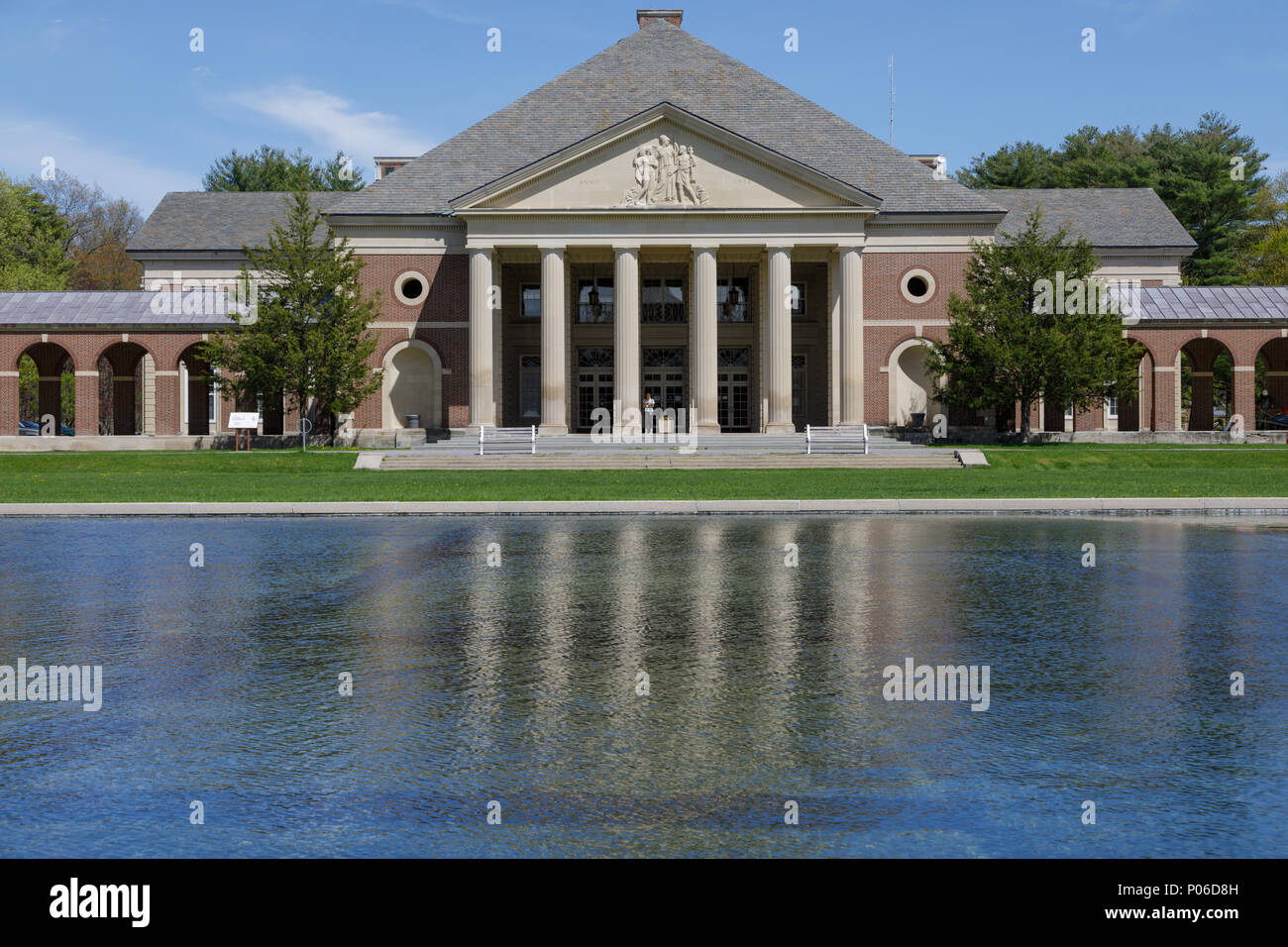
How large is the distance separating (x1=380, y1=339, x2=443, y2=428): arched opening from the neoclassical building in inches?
3.1

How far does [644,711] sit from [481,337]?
41890 mm

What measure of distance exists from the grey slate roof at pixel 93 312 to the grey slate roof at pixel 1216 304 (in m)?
41.4

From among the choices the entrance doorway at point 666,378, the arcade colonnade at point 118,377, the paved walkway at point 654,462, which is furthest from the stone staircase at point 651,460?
the entrance doorway at point 666,378

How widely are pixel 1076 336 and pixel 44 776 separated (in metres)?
41.9

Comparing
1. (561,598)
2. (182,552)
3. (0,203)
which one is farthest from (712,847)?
(0,203)

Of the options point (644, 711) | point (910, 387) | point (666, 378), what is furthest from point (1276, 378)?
point (644, 711)

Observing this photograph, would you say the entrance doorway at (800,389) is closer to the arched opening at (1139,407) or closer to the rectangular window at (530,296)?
the rectangular window at (530,296)

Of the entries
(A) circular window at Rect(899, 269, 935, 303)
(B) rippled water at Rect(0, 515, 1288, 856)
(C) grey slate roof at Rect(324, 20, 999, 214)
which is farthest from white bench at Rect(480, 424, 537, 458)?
(B) rippled water at Rect(0, 515, 1288, 856)

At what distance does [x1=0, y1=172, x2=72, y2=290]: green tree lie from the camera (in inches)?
2810

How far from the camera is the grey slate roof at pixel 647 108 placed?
5162 cm

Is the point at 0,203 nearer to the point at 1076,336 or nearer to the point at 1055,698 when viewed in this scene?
the point at 1076,336

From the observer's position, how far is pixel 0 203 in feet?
246
